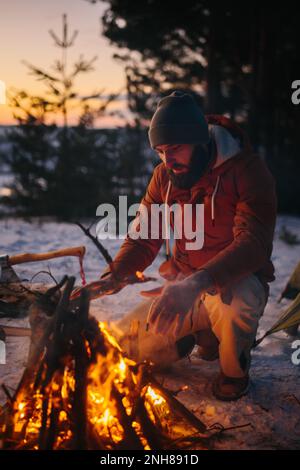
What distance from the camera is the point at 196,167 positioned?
2.97m

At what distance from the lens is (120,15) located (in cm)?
1095

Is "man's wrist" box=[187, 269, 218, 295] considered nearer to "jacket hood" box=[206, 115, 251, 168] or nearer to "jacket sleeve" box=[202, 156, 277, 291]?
"jacket sleeve" box=[202, 156, 277, 291]

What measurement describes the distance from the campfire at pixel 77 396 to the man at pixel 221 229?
50 centimetres

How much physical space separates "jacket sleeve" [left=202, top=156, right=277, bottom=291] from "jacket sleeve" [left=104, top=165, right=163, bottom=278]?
64 centimetres

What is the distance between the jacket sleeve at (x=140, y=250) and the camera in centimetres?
312

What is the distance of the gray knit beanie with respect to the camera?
9.44 ft

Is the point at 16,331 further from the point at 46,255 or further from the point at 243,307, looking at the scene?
the point at 243,307

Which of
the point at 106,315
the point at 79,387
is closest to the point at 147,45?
the point at 106,315

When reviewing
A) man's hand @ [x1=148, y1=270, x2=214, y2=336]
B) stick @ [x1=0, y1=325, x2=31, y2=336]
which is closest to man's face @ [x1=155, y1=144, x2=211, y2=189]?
man's hand @ [x1=148, y1=270, x2=214, y2=336]

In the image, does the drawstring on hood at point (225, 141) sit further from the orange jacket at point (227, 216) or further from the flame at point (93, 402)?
the flame at point (93, 402)

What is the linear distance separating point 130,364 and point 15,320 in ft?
6.92

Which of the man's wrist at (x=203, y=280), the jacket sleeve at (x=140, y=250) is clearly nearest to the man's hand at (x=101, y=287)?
the jacket sleeve at (x=140, y=250)

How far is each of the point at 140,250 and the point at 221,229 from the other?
59 centimetres

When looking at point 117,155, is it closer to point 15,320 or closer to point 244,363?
point 15,320
